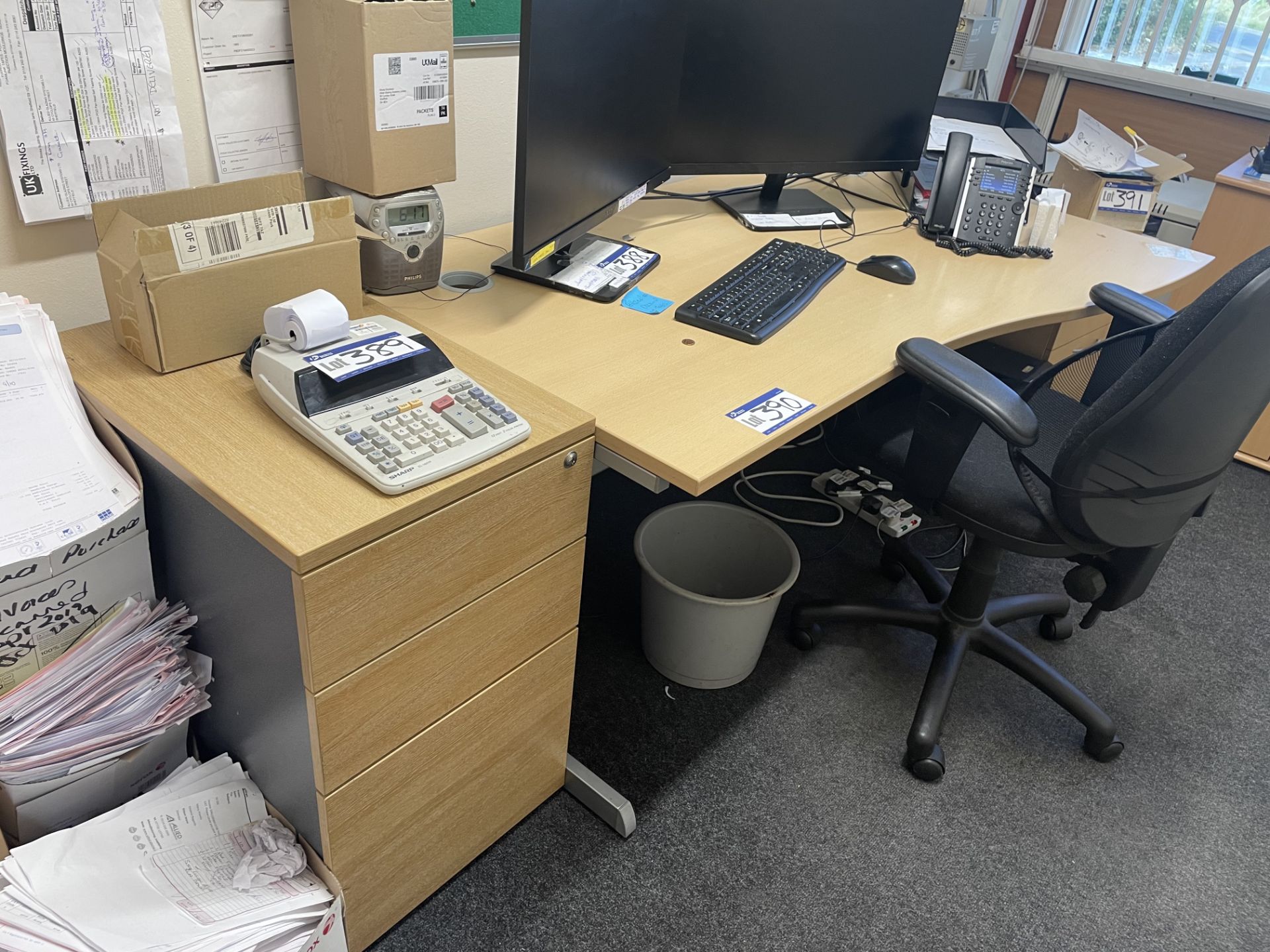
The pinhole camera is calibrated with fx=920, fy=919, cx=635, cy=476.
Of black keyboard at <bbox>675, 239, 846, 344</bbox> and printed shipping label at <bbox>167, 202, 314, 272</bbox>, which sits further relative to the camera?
black keyboard at <bbox>675, 239, 846, 344</bbox>

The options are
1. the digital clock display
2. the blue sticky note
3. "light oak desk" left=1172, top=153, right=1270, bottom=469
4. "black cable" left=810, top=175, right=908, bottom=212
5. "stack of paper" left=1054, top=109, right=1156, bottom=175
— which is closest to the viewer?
the digital clock display

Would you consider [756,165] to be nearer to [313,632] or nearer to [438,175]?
[438,175]

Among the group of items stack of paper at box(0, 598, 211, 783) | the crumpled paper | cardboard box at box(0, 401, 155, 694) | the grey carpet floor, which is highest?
cardboard box at box(0, 401, 155, 694)

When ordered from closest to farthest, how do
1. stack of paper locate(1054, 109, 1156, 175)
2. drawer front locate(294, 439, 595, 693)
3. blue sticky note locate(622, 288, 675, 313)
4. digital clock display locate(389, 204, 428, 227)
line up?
drawer front locate(294, 439, 595, 693) < digital clock display locate(389, 204, 428, 227) < blue sticky note locate(622, 288, 675, 313) < stack of paper locate(1054, 109, 1156, 175)

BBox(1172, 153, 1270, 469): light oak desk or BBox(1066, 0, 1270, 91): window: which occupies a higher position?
BBox(1066, 0, 1270, 91): window

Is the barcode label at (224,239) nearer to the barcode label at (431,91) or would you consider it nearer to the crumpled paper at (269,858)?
the barcode label at (431,91)

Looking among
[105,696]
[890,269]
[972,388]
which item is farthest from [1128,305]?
[105,696]

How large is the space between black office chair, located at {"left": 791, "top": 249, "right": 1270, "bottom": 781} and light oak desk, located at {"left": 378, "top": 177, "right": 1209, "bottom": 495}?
127 millimetres

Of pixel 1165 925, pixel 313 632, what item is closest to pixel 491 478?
pixel 313 632

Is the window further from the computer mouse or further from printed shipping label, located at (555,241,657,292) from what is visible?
printed shipping label, located at (555,241,657,292)

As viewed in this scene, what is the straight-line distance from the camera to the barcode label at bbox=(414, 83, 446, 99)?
1381 millimetres

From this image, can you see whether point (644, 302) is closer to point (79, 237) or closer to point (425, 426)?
point (425, 426)

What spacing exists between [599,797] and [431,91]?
3.75 feet

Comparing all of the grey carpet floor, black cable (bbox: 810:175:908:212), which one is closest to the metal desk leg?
the grey carpet floor
